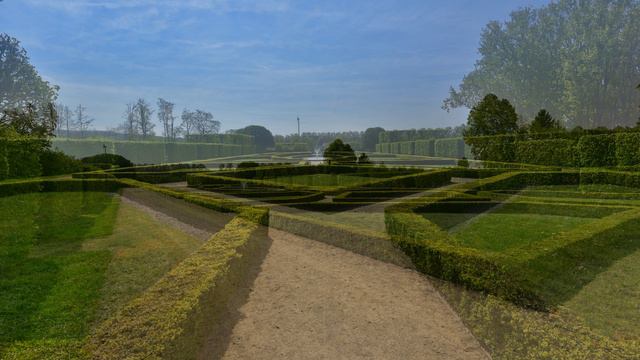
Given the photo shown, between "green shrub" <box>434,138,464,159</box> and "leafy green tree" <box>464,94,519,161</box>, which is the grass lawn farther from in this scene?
"green shrub" <box>434,138,464,159</box>

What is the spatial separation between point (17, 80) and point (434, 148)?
5907cm

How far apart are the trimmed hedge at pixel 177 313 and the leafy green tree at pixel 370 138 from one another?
6698 centimetres

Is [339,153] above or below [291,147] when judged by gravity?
below

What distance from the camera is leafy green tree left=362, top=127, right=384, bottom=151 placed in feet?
238

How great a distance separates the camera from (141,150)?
50.1 m

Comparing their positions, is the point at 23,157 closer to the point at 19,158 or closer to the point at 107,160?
the point at 19,158

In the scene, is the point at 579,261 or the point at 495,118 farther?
the point at 495,118

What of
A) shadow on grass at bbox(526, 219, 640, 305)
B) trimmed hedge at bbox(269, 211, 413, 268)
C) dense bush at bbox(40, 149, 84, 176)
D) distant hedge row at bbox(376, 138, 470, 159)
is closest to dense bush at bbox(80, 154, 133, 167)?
dense bush at bbox(40, 149, 84, 176)

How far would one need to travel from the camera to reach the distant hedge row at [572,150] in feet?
67.8

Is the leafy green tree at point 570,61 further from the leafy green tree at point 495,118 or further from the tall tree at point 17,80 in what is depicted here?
the tall tree at point 17,80

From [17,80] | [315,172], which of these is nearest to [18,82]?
[17,80]

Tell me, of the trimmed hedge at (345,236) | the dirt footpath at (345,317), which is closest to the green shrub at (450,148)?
the trimmed hedge at (345,236)

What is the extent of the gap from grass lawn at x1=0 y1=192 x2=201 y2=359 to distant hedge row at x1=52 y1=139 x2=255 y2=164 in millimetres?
38571

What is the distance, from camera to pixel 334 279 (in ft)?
22.5
